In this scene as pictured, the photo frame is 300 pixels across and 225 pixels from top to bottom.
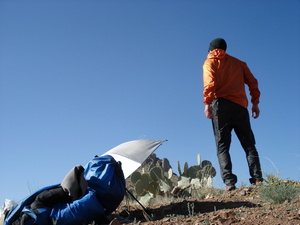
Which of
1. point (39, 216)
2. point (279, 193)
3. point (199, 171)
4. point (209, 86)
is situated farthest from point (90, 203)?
point (199, 171)

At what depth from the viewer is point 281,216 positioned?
230cm

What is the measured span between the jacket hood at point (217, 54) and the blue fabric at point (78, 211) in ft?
9.65

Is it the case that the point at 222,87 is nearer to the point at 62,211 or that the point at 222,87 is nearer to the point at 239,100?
the point at 239,100

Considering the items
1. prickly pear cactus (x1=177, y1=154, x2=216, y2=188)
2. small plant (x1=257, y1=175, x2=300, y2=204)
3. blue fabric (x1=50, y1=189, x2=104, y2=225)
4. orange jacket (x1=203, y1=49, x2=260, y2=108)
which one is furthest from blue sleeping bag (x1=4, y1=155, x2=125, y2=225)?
prickly pear cactus (x1=177, y1=154, x2=216, y2=188)

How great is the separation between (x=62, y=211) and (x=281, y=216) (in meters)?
2.03

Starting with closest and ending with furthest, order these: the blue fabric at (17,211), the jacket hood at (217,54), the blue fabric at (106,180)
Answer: the blue fabric at (17,211) → the blue fabric at (106,180) → the jacket hood at (217,54)

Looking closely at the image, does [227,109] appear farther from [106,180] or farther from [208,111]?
[106,180]

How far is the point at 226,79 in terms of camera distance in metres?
4.44

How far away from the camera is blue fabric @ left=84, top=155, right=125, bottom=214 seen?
295 cm

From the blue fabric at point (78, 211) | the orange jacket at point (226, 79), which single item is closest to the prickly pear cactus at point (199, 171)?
the orange jacket at point (226, 79)

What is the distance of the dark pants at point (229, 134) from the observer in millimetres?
4203

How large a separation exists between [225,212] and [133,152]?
145 centimetres

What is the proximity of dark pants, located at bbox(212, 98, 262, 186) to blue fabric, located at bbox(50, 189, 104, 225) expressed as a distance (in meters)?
2.18

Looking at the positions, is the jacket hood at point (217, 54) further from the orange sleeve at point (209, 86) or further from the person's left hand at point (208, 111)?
the person's left hand at point (208, 111)
